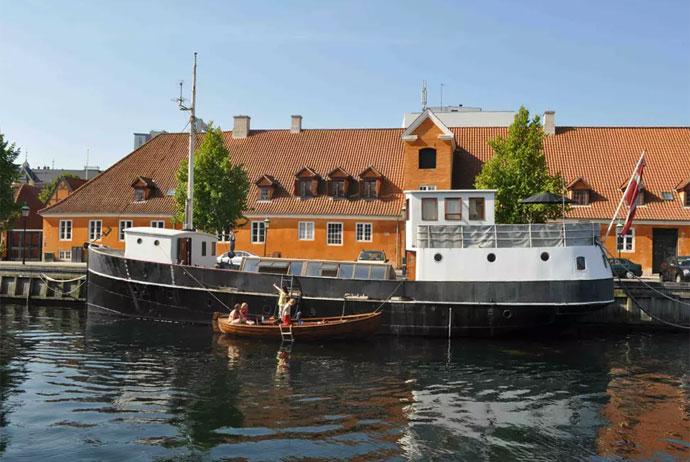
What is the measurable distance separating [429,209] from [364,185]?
1768cm

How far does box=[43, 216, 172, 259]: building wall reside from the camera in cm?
4462

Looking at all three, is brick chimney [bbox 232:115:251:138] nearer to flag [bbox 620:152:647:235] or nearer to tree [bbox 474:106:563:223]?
tree [bbox 474:106:563:223]

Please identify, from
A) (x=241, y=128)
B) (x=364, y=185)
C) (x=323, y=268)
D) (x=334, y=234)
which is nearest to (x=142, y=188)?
(x=241, y=128)

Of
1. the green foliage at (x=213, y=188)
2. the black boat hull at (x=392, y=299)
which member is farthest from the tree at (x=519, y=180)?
the green foliage at (x=213, y=188)

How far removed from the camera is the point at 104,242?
1790 inches

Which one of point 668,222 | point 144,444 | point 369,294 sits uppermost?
point 668,222

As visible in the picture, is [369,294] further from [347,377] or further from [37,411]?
[37,411]

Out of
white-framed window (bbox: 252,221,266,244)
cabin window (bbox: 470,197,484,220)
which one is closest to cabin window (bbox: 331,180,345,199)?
white-framed window (bbox: 252,221,266,244)

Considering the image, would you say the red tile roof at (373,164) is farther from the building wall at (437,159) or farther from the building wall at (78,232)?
the building wall at (437,159)

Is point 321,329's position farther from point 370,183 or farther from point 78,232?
point 78,232

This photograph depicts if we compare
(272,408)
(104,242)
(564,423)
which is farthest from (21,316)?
(564,423)

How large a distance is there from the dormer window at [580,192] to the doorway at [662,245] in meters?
4.54

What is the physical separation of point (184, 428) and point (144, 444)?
3.67ft

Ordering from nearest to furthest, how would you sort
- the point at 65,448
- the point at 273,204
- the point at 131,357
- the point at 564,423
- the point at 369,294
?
the point at 65,448
the point at 564,423
the point at 131,357
the point at 369,294
the point at 273,204
